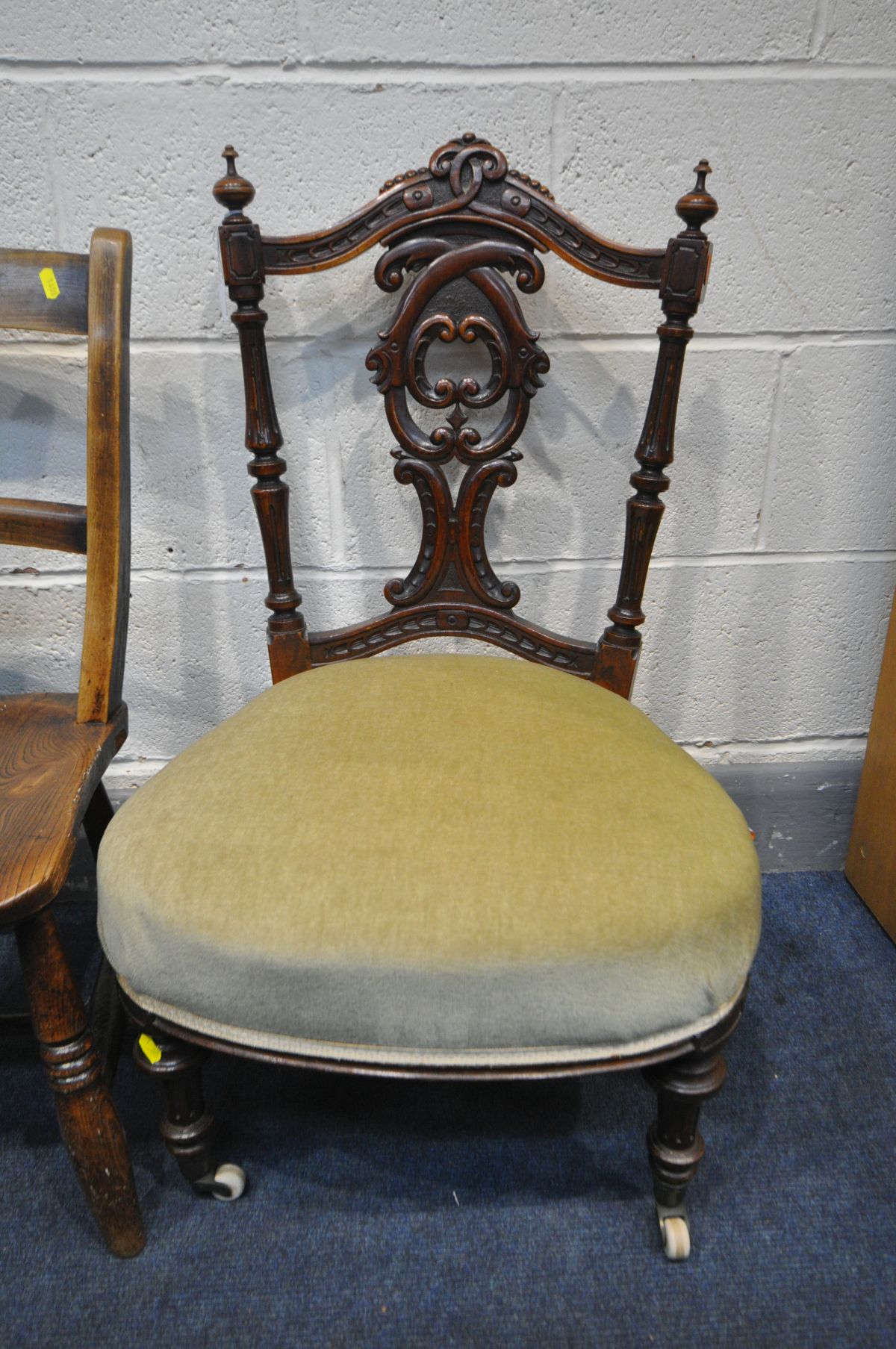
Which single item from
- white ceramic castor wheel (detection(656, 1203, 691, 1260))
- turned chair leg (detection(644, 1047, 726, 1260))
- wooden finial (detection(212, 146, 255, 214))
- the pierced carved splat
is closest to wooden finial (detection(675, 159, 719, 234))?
the pierced carved splat

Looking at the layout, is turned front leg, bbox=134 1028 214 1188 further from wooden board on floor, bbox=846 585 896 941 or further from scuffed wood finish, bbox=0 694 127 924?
wooden board on floor, bbox=846 585 896 941

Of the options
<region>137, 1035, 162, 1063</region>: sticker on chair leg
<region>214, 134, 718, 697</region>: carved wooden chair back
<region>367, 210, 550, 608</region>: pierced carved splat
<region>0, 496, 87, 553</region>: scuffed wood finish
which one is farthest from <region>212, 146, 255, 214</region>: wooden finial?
<region>137, 1035, 162, 1063</region>: sticker on chair leg

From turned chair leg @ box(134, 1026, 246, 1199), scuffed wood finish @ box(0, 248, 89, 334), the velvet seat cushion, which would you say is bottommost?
turned chair leg @ box(134, 1026, 246, 1199)

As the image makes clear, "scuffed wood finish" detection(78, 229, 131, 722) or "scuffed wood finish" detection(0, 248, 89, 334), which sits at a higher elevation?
"scuffed wood finish" detection(0, 248, 89, 334)

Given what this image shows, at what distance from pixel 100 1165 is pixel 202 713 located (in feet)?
2.01

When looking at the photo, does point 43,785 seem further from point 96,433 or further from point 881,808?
point 881,808

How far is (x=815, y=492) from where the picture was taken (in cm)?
116

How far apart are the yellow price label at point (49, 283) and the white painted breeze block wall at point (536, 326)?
0.20 meters

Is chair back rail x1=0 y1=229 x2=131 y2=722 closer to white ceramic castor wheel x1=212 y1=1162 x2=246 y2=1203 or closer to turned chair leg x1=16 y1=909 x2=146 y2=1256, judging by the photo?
turned chair leg x1=16 y1=909 x2=146 y2=1256

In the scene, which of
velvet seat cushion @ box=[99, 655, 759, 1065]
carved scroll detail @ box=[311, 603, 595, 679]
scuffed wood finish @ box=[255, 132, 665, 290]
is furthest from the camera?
carved scroll detail @ box=[311, 603, 595, 679]

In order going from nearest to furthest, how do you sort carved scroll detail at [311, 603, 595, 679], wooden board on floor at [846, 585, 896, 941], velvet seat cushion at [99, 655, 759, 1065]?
velvet seat cushion at [99, 655, 759, 1065]
carved scroll detail at [311, 603, 595, 679]
wooden board on floor at [846, 585, 896, 941]

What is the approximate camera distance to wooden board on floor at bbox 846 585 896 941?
1230 mm

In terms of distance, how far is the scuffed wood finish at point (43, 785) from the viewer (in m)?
0.67

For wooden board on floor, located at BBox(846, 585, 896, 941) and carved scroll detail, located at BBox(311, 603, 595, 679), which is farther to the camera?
wooden board on floor, located at BBox(846, 585, 896, 941)
